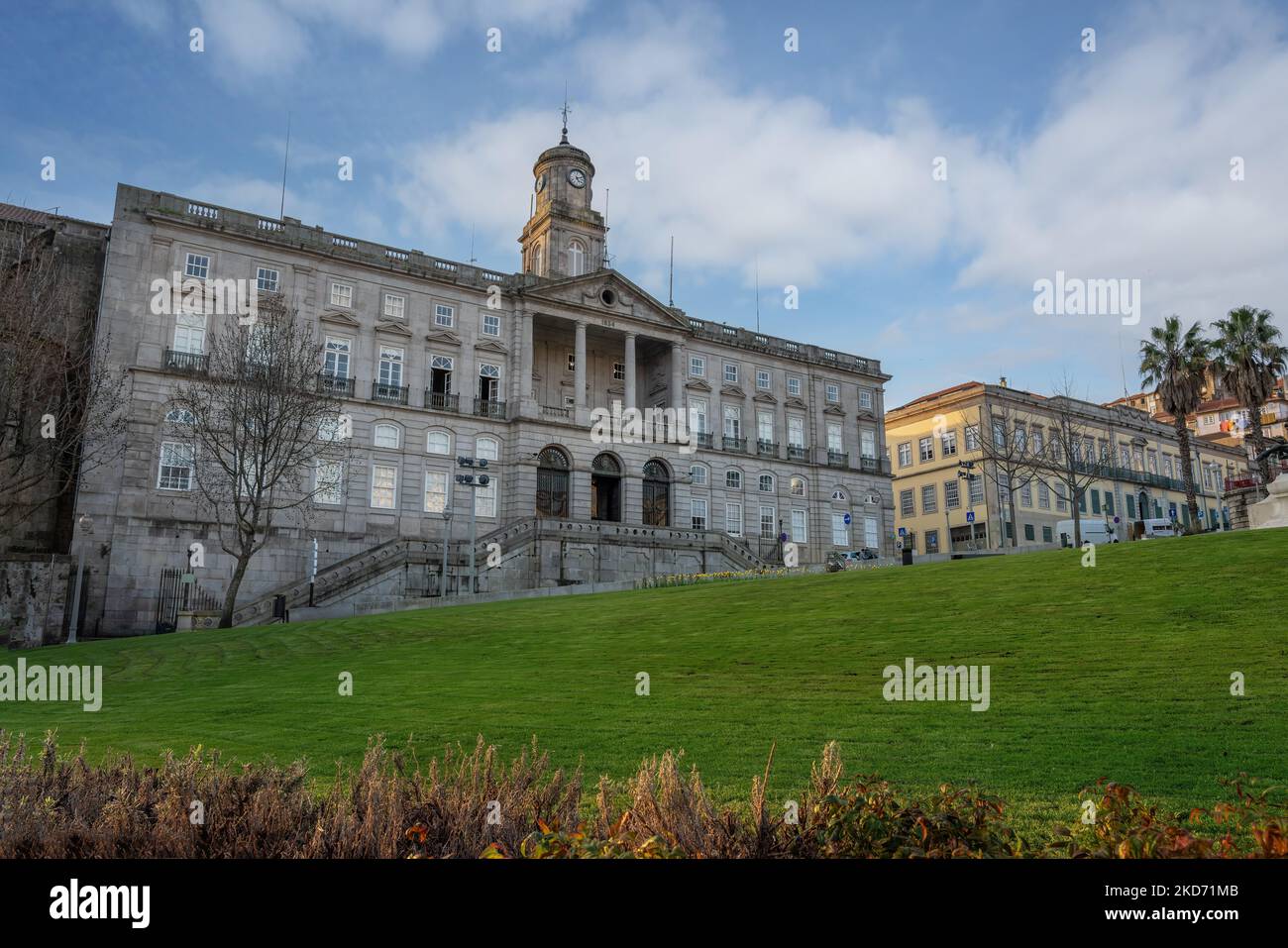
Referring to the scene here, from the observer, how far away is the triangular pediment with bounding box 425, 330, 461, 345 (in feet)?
157

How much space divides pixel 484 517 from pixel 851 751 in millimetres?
39330

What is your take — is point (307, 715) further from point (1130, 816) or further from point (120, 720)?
point (1130, 816)

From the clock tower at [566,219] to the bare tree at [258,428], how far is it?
20907 mm

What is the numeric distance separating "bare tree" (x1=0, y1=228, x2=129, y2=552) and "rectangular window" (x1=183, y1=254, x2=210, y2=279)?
4.83m

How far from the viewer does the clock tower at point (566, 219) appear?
58.7m

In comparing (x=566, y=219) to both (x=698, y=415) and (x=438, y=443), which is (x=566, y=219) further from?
(x=438, y=443)

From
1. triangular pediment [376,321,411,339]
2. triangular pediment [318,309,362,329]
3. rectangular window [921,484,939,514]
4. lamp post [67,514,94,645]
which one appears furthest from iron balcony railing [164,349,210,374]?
rectangular window [921,484,939,514]

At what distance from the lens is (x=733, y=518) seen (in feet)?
186

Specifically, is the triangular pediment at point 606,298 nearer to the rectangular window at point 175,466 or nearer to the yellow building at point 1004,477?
the rectangular window at point 175,466

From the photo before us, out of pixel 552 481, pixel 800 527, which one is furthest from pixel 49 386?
pixel 800 527

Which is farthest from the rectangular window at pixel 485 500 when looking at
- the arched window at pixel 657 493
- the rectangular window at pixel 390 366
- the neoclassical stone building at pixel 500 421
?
the arched window at pixel 657 493

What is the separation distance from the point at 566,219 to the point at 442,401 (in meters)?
18.7
